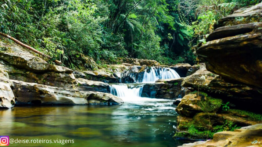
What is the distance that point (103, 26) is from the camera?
2211 centimetres

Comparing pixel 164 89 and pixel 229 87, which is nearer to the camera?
pixel 229 87

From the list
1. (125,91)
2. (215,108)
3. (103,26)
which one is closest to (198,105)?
(215,108)

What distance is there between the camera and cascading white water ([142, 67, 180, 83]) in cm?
1806

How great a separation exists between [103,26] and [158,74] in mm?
8512

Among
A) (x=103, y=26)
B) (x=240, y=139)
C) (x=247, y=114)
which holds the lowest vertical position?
(x=240, y=139)

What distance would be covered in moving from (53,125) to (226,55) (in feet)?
15.7

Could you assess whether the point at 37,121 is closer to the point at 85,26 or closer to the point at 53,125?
the point at 53,125

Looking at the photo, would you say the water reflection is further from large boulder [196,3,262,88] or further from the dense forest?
the dense forest

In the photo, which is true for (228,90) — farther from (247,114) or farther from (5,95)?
(5,95)

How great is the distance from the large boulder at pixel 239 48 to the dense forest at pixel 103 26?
54.4 inches

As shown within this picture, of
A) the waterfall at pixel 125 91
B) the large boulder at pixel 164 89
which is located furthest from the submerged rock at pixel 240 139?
the large boulder at pixel 164 89

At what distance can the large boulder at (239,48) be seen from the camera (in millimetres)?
2776

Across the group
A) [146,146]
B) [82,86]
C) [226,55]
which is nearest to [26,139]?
[146,146]

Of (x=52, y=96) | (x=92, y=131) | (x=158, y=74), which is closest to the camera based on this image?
(x=92, y=131)
